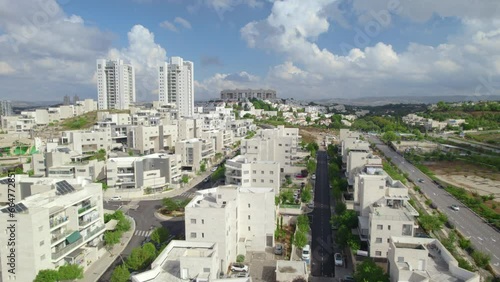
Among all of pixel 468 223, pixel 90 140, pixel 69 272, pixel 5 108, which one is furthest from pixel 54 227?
pixel 5 108

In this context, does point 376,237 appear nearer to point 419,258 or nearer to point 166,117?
point 419,258

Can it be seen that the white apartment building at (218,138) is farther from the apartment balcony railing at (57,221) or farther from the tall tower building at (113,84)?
the tall tower building at (113,84)

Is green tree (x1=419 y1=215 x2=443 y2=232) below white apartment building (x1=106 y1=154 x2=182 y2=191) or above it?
below

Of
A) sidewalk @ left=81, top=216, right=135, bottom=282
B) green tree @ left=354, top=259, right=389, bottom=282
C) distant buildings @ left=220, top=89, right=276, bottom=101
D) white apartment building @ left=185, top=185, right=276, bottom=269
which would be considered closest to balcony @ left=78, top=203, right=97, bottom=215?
sidewalk @ left=81, top=216, right=135, bottom=282

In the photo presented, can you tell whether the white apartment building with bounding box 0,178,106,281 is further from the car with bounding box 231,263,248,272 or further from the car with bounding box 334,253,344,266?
the car with bounding box 334,253,344,266

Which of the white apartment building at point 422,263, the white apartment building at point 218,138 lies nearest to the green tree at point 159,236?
the white apartment building at point 422,263

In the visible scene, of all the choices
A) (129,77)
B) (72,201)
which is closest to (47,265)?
(72,201)

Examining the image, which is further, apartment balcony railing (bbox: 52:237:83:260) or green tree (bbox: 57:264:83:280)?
apartment balcony railing (bbox: 52:237:83:260)
